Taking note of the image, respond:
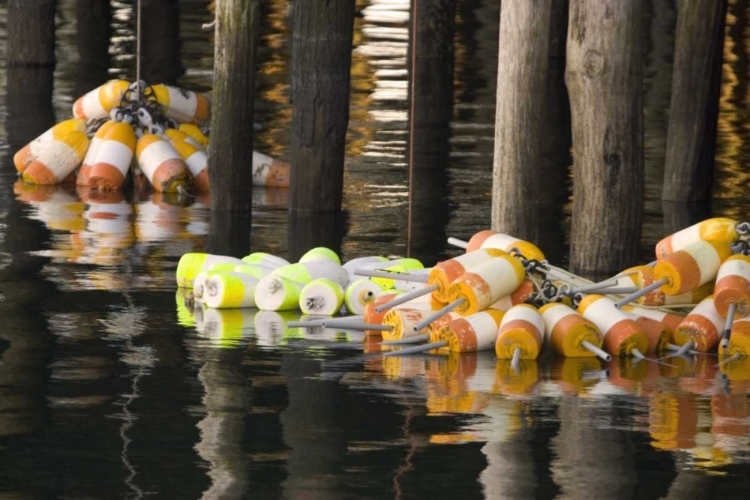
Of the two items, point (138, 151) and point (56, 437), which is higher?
point (138, 151)

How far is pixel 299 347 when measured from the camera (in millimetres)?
9086

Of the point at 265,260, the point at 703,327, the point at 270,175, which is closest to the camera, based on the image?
the point at 703,327

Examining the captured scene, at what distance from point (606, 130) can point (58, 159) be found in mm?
5444

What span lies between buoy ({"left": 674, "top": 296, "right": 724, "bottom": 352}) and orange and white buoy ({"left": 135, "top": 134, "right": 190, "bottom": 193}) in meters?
5.99

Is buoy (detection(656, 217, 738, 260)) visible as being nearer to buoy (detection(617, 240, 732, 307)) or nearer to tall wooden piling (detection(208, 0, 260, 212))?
buoy (detection(617, 240, 732, 307))

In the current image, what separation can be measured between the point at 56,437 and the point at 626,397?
8.22 feet

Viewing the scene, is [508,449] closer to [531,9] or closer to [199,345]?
[199,345]

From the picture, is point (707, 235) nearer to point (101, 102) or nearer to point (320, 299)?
point (320, 299)

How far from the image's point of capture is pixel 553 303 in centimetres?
919

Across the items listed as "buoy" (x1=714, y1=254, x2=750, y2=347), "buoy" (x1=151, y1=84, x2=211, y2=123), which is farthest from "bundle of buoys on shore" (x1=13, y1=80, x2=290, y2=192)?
"buoy" (x1=714, y1=254, x2=750, y2=347)

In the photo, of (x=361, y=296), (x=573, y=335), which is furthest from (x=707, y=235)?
(x=361, y=296)

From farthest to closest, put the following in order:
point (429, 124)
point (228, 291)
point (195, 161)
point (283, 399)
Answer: point (429, 124)
point (195, 161)
point (228, 291)
point (283, 399)

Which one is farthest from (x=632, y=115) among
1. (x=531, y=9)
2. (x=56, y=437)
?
(x=56, y=437)

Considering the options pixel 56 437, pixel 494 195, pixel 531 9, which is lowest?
pixel 56 437
